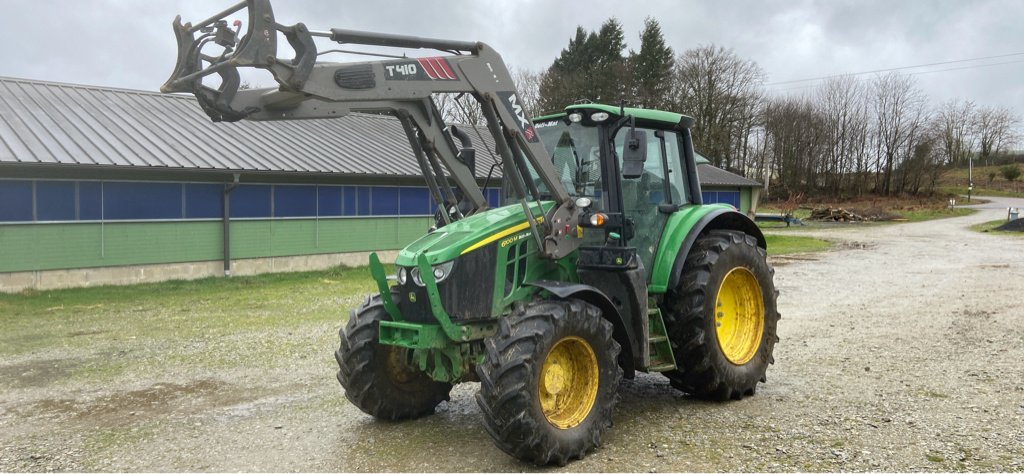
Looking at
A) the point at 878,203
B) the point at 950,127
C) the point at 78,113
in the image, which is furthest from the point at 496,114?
the point at 950,127

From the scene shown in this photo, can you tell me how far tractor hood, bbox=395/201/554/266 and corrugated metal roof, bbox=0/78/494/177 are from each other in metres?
11.8

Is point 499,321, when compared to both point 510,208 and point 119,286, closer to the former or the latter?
point 510,208

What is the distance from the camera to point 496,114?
17.4 ft

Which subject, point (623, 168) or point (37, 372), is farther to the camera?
point (37, 372)

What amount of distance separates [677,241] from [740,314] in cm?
130

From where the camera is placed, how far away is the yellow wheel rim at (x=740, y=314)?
677cm

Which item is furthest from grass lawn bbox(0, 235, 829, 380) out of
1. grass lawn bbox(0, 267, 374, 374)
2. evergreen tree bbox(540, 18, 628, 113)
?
evergreen tree bbox(540, 18, 628, 113)

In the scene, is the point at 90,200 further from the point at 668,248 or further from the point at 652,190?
the point at 668,248

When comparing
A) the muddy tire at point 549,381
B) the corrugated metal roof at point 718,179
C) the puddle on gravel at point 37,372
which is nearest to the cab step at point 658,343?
the muddy tire at point 549,381

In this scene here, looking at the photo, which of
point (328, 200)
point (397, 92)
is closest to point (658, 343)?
point (397, 92)

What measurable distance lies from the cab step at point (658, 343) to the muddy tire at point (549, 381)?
68 centimetres

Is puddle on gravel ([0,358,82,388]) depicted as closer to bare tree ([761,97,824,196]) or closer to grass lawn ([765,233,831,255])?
grass lawn ([765,233,831,255])

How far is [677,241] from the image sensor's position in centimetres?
615

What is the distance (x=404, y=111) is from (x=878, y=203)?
55372mm
